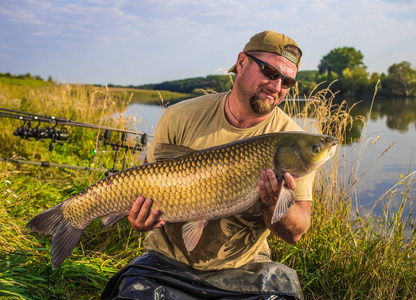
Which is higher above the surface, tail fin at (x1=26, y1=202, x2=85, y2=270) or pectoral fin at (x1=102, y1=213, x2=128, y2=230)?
pectoral fin at (x1=102, y1=213, x2=128, y2=230)

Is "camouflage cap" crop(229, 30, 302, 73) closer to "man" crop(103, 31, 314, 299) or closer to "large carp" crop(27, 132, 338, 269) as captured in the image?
"man" crop(103, 31, 314, 299)

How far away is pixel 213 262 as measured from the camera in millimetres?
2037

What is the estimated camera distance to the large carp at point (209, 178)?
1.75 meters

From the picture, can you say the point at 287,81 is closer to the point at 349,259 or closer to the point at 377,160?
the point at 349,259

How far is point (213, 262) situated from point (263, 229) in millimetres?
360

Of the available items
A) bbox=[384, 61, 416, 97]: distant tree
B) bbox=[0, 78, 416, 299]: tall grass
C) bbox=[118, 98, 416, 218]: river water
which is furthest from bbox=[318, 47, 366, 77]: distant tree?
bbox=[0, 78, 416, 299]: tall grass

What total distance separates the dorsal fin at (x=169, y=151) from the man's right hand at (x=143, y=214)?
0.24 meters

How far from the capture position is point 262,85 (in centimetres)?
218

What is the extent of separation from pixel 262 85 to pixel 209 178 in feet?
2.45

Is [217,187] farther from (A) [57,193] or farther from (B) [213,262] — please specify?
(A) [57,193]

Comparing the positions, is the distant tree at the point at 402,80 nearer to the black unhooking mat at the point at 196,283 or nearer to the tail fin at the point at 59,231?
the black unhooking mat at the point at 196,283

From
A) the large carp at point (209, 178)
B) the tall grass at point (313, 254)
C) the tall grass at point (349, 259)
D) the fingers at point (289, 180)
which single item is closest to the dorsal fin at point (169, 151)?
the large carp at point (209, 178)

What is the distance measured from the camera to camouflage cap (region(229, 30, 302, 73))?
216cm

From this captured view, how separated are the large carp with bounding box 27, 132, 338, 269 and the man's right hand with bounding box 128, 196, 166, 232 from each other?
3cm
